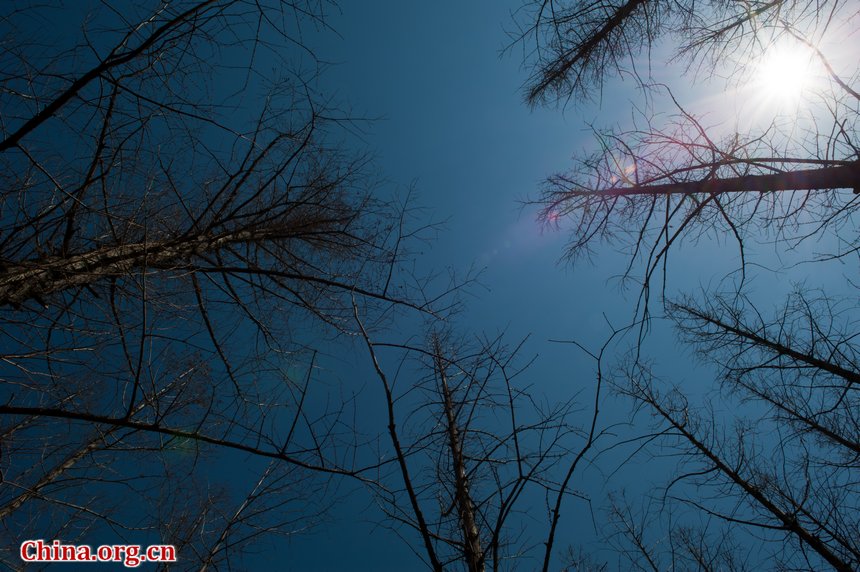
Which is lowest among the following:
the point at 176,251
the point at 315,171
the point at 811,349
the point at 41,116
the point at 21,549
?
the point at 21,549

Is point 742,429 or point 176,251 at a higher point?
point 176,251

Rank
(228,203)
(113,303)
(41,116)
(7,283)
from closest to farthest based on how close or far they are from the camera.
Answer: (41,116) → (7,283) → (113,303) → (228,203)

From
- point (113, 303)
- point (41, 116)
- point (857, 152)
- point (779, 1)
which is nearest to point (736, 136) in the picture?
point (857, 152)

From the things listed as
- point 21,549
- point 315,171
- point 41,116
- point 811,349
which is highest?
point 315,171

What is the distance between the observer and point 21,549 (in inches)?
136

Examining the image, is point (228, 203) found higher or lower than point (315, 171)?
lower

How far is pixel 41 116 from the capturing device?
167 cm

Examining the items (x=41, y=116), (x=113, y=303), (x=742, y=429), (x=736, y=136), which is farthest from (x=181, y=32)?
(x=742, y=429)

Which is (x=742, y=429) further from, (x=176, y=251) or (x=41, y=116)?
(x=41, y=116)

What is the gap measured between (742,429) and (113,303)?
21.9 feet

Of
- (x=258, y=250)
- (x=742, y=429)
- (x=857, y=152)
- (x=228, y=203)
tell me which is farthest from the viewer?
(x=742, y=429)

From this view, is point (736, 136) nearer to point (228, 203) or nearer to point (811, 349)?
point (811, 349)

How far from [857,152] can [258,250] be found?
4.42 m

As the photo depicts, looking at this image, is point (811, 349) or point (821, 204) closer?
point (821, 204)
